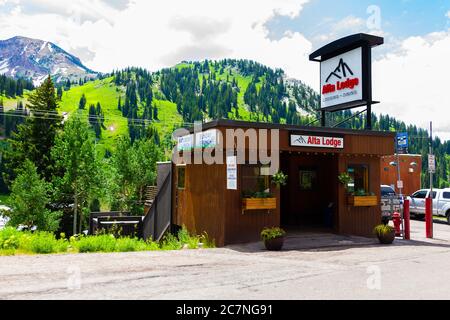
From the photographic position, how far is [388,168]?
41.8 m

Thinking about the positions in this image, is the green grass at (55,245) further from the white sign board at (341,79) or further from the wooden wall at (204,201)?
the white sign board at (341,79)

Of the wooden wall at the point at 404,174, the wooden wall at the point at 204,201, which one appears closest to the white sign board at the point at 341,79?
the wooden wall at the point at 204,201

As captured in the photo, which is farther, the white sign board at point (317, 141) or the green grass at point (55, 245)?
the white sign board at point (317, 141)

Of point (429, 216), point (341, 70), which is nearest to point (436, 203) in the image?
point (429, 216)

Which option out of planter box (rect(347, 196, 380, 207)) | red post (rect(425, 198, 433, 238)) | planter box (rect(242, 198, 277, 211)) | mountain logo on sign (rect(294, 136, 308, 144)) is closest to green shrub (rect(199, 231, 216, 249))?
planter box (rect(242, 198, 277, 211))

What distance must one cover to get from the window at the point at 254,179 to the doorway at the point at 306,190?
4.07 meters

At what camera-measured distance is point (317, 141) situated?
1541 centimetres

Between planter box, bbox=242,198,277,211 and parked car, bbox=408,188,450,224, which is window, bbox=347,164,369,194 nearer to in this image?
planter box, bbox=242,198,277,211

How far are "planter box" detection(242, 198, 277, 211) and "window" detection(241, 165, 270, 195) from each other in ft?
1.41

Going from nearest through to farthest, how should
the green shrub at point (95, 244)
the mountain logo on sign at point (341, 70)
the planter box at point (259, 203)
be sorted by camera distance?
the green shrub at point (95, 244) → the planter box at point (259, 203) → the mountain logo on sign at point (341, 70)

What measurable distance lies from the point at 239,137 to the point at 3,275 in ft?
27.5

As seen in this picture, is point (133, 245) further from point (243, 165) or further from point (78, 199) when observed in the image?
point (78, 199)

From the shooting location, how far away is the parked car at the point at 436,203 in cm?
2553
